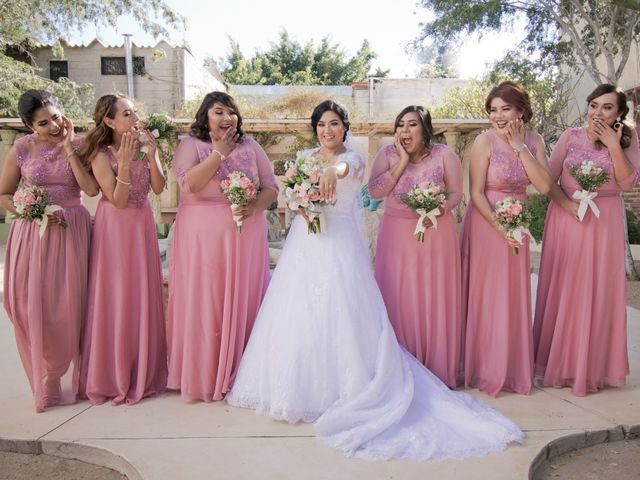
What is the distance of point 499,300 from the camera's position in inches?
191

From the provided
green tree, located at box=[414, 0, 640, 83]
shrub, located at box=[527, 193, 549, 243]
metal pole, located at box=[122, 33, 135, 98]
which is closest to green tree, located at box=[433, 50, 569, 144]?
green tree, located at box=[414, 0, 640, 83]

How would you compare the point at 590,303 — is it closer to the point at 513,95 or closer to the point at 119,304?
the point at 513,95

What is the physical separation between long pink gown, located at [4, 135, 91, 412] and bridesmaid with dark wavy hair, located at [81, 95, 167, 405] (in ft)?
0.41

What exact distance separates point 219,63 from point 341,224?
38.5 m

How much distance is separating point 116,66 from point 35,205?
2163 cm

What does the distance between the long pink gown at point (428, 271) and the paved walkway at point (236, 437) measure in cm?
49

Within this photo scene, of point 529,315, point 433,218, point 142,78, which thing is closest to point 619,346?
point 529,315

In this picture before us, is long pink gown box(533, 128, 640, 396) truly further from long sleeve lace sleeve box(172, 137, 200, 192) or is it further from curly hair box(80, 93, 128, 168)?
curly hair box(80, 93, 128, 168)

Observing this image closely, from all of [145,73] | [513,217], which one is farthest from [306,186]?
[145,73]

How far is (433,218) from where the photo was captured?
465 cm

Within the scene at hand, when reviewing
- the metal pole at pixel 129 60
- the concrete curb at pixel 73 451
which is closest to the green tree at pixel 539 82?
the concrete curb at pixel 73 451

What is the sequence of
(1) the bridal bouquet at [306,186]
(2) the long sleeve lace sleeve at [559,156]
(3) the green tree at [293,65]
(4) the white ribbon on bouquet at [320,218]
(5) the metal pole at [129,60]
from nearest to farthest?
(1) the bridal bouquet at [306,186] → (4) the white ribbon on bouquet at [320,218] → (2) the long sleeve lace sleeve at [559,156] → (5) the metal pole at [129,60] → (3) the green tree at [293,65]

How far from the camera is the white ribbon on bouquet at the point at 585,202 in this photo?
4.73 meters

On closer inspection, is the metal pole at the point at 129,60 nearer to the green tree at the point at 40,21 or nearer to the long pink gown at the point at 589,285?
the green tree at the point at 40,21
